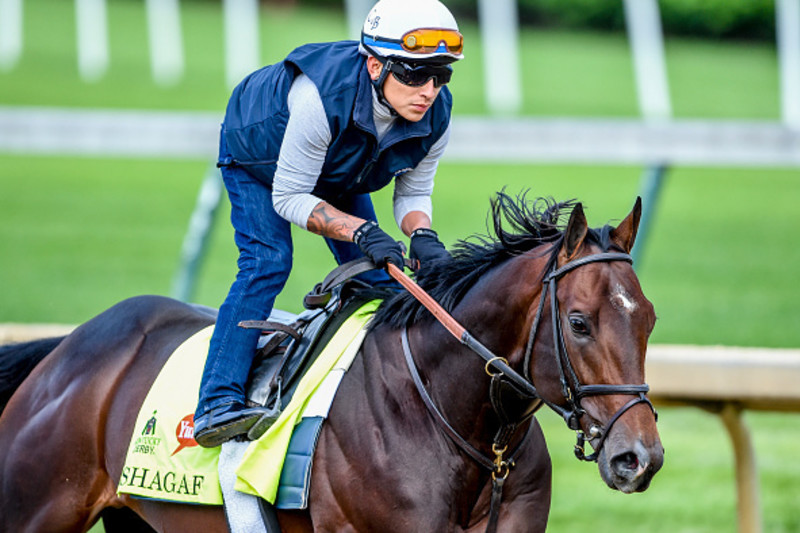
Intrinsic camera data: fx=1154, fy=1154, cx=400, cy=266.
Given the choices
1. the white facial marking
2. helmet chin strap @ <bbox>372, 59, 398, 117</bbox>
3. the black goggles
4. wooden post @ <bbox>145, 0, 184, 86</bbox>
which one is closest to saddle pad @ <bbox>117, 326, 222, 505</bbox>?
helmet chin strap @ <bbox>372, 59, 398, 117</bbox>

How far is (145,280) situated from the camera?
1072 centimetres

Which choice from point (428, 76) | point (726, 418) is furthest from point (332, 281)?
point (726, 418)

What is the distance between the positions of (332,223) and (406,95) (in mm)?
486

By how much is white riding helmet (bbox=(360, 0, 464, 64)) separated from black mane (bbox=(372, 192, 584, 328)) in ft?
1.62

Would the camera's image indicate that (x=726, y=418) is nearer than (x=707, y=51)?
Yes

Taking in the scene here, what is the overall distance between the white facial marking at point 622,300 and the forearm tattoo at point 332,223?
985mm

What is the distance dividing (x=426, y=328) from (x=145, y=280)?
7.43 metres

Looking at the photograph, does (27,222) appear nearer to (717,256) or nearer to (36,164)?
(36,164)

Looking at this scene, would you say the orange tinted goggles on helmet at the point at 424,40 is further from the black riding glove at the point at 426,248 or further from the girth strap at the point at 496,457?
the girth strap at the point at 496,457

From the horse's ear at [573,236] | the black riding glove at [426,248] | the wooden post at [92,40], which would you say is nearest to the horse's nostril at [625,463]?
the horse's ear at [573,236]

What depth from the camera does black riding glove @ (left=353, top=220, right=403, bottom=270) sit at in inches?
146

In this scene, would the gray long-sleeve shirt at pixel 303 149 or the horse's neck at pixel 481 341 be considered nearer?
the horse's neck at pixel 481 341

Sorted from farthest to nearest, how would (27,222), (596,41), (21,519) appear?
(596,41)
(27,222)
(21,519)

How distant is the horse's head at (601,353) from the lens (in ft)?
10.2
